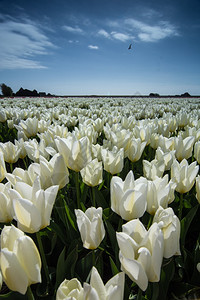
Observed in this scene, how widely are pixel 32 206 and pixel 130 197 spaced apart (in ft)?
1.38

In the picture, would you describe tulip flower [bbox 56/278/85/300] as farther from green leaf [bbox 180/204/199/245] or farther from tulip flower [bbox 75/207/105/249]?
green leaf [bbox 180/204/199/245]

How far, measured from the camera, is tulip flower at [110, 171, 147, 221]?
1.02 m

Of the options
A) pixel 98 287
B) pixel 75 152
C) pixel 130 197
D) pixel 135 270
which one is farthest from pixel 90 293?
pixel 75 152

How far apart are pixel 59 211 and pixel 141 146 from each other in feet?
2.90

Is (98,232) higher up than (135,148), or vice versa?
(135,148)

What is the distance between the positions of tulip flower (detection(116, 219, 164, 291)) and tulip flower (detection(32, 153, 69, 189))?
0.66 m

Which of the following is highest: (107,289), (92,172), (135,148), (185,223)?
(135,148)

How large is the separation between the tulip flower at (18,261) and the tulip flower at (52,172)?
54 centimetres

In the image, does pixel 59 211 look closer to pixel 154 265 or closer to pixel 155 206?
pixel 155 206

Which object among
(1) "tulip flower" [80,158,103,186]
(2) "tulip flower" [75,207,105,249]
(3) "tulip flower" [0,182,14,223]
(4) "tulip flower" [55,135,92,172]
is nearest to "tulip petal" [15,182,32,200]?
(3) "tulip flower" [0,182,14,223]

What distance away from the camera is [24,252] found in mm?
762

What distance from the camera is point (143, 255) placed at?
2.45ft

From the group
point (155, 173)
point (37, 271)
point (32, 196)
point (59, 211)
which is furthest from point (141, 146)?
point (37, 271)

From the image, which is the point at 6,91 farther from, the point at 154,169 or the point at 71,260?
the point at 71,260
